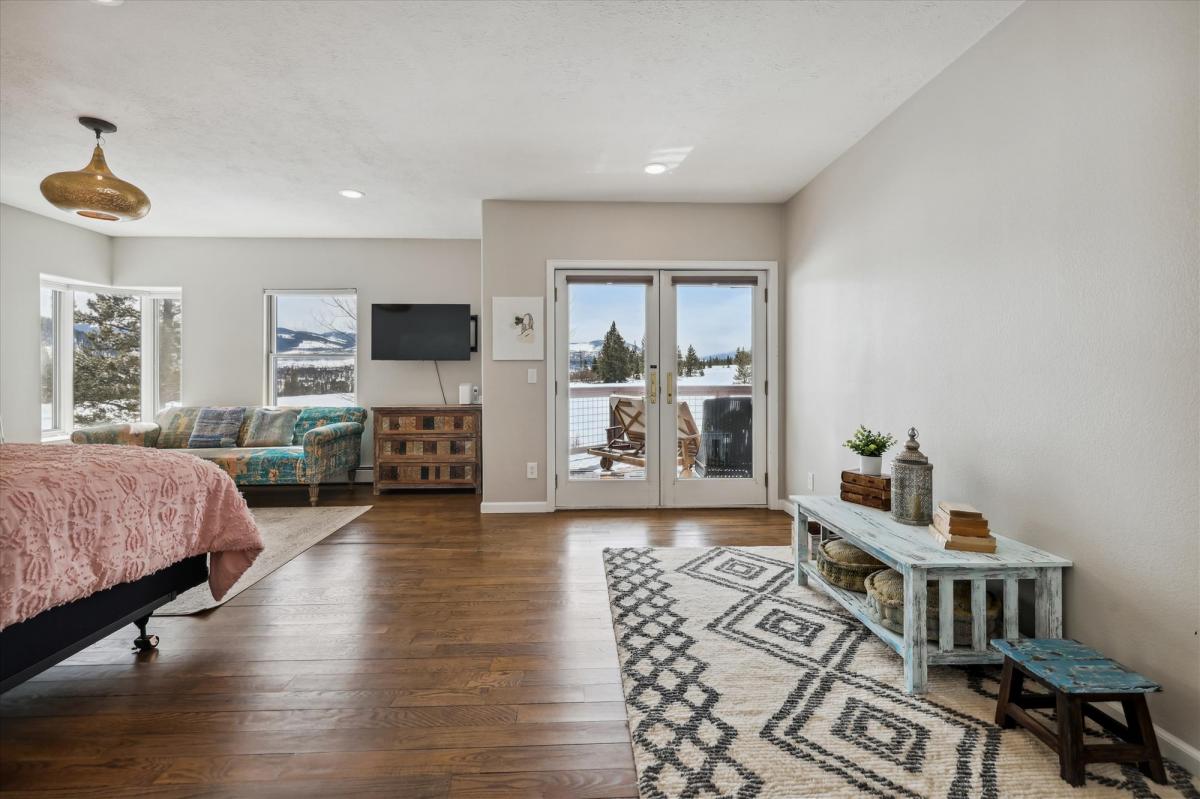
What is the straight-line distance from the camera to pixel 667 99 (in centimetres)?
276

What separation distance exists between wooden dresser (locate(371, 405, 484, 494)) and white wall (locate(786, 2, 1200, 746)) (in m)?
3.64

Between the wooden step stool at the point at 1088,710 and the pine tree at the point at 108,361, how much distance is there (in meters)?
7.36

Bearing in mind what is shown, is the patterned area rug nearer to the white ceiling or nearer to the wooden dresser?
the white ceiling

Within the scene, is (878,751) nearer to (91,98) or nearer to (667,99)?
(667,99)

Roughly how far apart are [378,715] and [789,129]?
3344 millimetres

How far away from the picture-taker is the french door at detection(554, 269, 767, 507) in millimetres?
4445

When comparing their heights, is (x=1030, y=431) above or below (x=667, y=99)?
below

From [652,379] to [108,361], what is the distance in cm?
553

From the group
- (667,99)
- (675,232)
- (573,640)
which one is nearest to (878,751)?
(573,640)

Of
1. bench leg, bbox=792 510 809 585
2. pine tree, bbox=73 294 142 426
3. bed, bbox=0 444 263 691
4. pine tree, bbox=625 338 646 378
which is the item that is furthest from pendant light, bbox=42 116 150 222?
bench leg, bbox=792 510 809 585

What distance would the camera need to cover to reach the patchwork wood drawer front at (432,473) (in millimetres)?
5188

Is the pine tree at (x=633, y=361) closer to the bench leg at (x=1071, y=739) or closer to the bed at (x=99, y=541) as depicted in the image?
the bed at (x=99, y=541)

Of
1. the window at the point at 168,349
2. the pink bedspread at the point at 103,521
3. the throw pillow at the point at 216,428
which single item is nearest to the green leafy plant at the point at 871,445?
the pink bedspread at the point at 103,521

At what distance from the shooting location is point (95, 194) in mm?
2746
